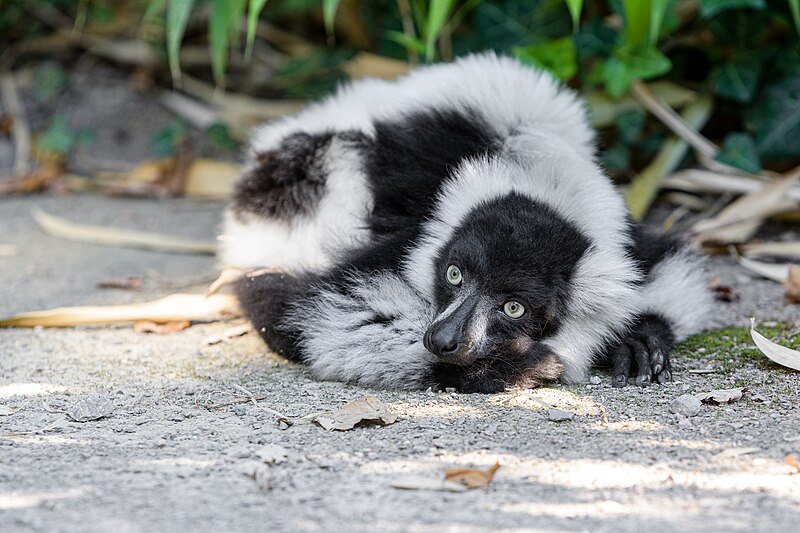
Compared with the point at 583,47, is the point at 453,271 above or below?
below

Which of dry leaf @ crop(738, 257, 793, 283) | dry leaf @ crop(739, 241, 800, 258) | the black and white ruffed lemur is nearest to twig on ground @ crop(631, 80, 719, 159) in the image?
dry leaf @ crop(739, 241, 800, 258)

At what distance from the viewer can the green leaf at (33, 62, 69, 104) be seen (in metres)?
6.27

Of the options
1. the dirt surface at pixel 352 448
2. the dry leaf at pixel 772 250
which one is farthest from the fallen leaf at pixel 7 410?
the dry leaf at pixel 772 250

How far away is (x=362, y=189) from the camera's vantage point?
Result: 3336 mm

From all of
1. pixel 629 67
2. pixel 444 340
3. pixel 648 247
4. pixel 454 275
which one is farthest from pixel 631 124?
pixel 444 340

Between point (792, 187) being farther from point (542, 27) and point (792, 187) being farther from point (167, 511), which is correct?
point (167, 511)

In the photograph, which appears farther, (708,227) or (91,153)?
(91,153)

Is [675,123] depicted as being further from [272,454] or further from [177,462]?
[177,462]

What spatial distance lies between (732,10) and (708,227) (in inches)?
46.4

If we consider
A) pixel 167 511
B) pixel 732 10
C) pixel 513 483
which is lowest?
pixel 167 511

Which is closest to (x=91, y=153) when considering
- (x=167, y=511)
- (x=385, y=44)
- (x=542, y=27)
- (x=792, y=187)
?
(x=385, y=44)

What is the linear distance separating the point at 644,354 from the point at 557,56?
206 centimetres

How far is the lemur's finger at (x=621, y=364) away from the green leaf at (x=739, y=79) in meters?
2.22

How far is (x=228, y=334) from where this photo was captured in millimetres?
3465
